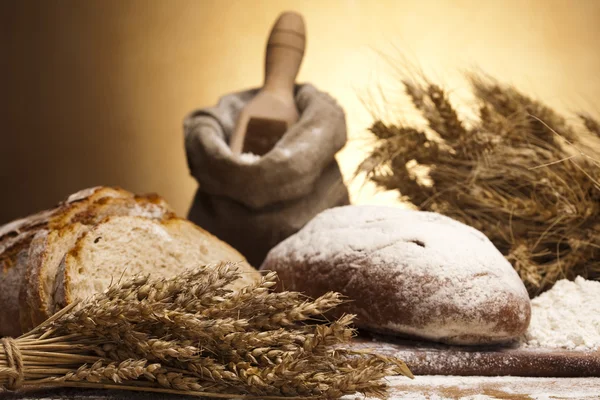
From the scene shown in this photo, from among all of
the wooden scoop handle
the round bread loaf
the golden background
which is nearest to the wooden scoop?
the wooden scoop handle

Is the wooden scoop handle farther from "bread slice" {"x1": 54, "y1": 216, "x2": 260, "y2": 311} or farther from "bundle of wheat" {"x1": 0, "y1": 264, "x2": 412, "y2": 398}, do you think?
"bundle of wheat" {"x1": 0, "y1": 264, "x2": 412, "y2": 398}

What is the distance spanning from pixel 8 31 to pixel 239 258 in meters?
2.37

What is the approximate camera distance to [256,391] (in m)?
0.90

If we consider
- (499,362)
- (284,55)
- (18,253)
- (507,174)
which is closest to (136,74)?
(284,55)

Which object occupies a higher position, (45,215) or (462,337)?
(45,215)

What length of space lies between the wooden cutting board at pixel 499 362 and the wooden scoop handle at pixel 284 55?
1094mm

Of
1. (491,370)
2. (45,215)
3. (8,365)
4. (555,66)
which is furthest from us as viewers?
(555,66)

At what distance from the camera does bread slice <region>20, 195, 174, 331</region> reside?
122 centimetres

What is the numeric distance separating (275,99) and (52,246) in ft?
2.93

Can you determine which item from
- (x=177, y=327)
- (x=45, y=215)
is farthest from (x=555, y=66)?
(x=177, y=327)

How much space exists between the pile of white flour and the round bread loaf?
0.25ft

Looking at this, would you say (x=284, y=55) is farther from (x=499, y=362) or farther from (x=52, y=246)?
(x=499, y=362)

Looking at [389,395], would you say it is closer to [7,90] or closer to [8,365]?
[8,365]

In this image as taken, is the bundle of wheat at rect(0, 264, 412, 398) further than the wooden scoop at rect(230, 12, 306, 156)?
No
